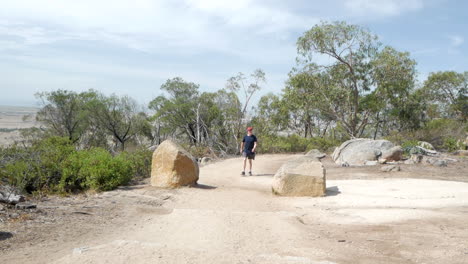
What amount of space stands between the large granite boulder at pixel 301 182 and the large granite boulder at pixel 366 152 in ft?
21.2

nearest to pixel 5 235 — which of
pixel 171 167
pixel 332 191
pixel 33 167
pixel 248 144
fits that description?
pixel 33 167

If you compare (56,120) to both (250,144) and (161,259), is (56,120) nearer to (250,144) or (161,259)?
(250,144)

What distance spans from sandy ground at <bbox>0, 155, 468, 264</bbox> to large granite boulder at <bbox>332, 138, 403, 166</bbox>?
4.75 meters

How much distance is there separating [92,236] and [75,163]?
4.22 metres

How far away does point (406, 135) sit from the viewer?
23.4 meters

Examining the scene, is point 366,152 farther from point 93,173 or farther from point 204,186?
point 93,173

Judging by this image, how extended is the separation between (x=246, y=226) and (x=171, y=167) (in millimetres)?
3814

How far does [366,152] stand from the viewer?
1548 centimetres

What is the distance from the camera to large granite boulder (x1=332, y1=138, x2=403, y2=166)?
14.8 meters

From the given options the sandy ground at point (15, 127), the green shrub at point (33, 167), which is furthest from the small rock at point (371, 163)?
the sandy ground at point (15, 127)

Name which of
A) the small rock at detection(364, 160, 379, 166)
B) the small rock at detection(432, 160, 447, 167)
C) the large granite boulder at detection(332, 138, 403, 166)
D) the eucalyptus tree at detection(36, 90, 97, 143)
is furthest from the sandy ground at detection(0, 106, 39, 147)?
the small rock at detection(432, 160, 447, 167)

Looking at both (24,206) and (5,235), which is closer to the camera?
(5,235)

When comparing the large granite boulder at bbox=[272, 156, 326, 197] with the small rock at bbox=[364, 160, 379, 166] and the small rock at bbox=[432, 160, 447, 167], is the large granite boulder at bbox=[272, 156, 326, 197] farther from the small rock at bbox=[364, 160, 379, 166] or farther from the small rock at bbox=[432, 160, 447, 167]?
the small rock at bbox=[432, 160, 447, 167]

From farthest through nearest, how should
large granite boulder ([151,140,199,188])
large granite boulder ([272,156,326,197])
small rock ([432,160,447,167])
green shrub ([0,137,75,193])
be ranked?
small rock ([432,160,447,167]) < large granite boulder ([151,140,199,188]) < large granite boulder ([272,156,326,197]) < green shrub ([0,137,75,193])
